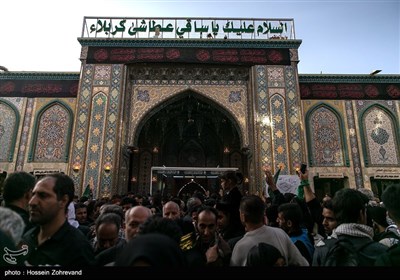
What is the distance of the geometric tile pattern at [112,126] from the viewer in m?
11.2

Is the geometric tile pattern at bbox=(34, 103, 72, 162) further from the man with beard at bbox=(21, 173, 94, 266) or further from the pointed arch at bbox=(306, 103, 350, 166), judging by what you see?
the pointed arch at bbox=(306, 103, 350, 166)

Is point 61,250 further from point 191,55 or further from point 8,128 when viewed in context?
point 8,128

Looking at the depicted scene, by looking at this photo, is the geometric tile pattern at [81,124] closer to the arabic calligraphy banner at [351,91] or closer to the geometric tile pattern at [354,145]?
the arabic calligraphy banner at [351,91]

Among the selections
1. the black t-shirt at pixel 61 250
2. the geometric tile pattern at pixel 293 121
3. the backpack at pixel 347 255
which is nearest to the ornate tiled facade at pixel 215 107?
the geometric tile pattern at pixel 293 121

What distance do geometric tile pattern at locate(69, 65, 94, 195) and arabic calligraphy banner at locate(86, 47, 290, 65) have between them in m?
1.00

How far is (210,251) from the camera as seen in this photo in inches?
76.9

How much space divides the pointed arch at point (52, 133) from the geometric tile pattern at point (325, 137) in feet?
39.2

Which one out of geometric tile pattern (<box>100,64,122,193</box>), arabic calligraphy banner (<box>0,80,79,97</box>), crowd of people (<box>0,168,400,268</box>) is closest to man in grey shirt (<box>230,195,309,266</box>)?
crowd of people (<box>0,168,400,268</box>)

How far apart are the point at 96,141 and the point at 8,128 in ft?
16.2

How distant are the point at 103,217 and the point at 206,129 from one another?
15.5 meters

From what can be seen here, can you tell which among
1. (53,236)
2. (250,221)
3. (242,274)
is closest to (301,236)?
(250,221)

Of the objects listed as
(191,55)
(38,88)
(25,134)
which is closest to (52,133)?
(25,134)

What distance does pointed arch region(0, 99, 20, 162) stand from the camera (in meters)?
12.4

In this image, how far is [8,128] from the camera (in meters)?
12.7
